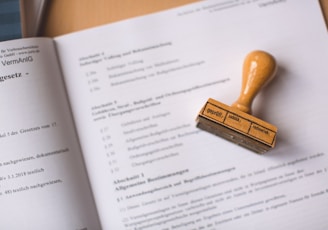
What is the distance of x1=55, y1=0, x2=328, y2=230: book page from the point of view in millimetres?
490

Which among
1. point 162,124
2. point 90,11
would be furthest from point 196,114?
point 90,11

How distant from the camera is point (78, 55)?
1.66 feet

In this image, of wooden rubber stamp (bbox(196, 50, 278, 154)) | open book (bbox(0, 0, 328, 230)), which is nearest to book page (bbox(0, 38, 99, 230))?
open book (bbox(0, 0, 328, 230))

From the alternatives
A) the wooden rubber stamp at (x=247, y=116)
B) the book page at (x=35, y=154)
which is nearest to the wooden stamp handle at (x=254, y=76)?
the wooden rubber stamp at (x=247, y=116)

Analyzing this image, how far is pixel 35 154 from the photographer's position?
0.47 metres

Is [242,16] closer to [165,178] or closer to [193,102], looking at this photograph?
[193,102]

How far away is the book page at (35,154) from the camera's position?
470 millimetres

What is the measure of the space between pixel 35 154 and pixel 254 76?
29 centimetres

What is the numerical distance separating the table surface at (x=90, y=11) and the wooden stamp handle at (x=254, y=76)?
12 cm

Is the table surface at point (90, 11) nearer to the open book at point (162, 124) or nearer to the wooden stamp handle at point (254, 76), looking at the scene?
the open book at point (162, 124)

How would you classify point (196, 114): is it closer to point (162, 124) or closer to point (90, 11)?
point (162, 124)

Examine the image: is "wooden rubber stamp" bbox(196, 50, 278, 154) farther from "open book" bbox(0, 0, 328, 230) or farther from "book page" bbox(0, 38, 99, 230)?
"book page" bbox(0, 38, 99, 230)

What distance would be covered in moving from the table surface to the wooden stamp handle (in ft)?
0.40

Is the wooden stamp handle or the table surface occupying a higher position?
the table surface
